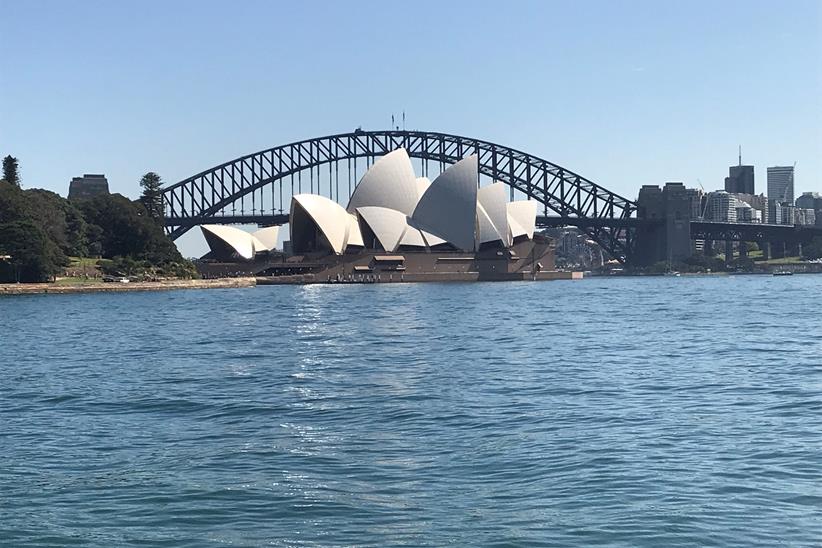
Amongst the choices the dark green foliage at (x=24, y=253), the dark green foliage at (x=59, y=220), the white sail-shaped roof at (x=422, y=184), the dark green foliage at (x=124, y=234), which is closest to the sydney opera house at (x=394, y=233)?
the white sail-shaped roof at (x=422, y=184)

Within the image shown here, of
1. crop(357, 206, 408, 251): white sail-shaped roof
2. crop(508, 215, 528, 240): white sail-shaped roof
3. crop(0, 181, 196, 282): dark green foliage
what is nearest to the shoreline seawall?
crop(0, 181, 196, 282): dark green foliage

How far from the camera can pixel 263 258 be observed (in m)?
133

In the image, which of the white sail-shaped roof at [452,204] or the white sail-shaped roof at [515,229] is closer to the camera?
the white sail-shaped roof at [452,204]

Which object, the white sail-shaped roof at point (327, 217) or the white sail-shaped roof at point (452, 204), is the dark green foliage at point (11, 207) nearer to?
the white sail-shaped roof at point (327, 217)

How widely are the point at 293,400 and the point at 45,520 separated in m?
9.38

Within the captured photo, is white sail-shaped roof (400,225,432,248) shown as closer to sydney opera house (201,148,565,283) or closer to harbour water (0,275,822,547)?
sydney opera house (201,148,565,283)

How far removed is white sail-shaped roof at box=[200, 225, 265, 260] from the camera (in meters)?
133

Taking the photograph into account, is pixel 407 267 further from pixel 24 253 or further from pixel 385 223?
pixel 24 253

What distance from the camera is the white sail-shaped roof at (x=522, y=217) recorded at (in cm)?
14238

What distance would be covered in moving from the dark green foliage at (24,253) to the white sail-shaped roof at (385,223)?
145ft

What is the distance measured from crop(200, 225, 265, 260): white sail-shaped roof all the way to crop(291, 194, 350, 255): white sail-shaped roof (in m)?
7.90

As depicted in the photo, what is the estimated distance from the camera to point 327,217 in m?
125

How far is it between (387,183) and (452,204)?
25.4ft

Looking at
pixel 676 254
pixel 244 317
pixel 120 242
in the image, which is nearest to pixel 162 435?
pixel 244 317
